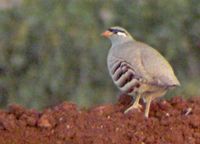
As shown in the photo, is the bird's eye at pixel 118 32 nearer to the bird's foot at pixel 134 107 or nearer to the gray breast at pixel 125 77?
the gray breast at pixel 125 77

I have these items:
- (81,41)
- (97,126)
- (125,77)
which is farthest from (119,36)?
(81,41)

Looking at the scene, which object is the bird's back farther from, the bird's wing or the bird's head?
the bird's head

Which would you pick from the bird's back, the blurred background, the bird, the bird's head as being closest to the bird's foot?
the bird

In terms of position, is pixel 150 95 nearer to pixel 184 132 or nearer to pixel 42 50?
pixel 184 132

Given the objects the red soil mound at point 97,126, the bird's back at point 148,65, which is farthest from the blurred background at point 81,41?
the red soil mound at point 97,126

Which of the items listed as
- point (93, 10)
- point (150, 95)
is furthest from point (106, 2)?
point (150, 95)

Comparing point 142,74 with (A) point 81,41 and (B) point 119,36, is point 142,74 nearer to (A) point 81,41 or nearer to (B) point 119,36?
(B) point 119,36
